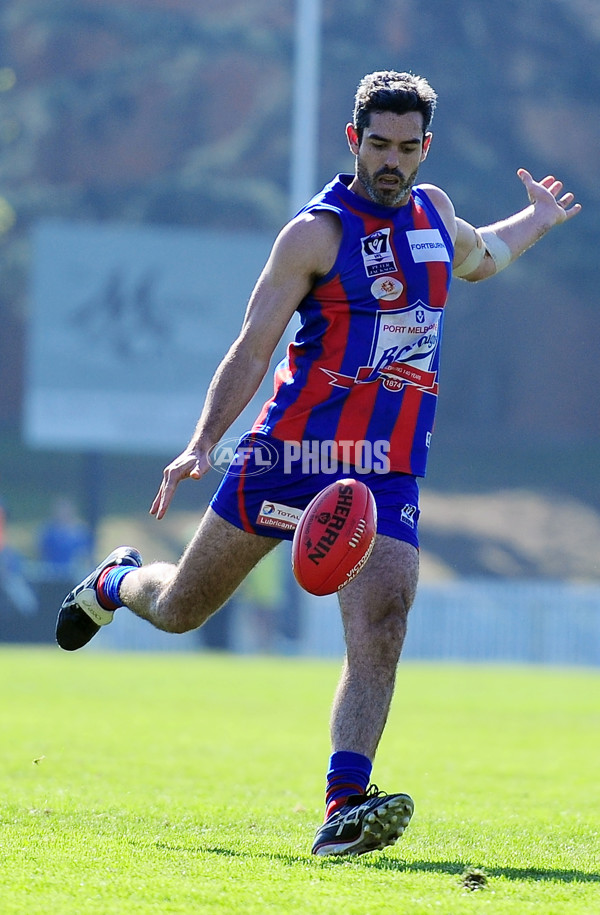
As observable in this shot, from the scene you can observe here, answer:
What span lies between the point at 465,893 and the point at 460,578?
3641 cm

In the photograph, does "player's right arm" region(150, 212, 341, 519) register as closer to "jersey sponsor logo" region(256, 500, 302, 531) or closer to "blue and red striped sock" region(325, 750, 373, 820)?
"jersey sponsor logo" region(256, 500, 302, 531)

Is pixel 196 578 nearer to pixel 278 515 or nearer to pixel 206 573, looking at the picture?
pixel 206 573

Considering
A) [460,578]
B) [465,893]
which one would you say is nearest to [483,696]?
[465,893]

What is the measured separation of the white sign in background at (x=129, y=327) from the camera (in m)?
25.0

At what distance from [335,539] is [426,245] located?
44.1 inches

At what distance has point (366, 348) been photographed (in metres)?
5.04

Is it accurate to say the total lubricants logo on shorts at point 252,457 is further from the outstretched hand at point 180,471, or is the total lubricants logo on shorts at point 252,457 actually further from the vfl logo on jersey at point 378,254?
the vfl logo on jersey at point 378,254

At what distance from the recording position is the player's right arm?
4.93 metres

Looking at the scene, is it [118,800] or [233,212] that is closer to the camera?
[118,800]

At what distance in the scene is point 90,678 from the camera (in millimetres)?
13578

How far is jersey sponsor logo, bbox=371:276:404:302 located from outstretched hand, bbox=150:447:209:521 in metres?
0.75

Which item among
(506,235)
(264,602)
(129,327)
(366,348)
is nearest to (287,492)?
(366,348)

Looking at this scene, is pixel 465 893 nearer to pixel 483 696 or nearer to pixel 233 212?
pixel 483 696

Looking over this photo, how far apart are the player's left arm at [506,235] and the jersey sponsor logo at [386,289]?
1.53 ft
